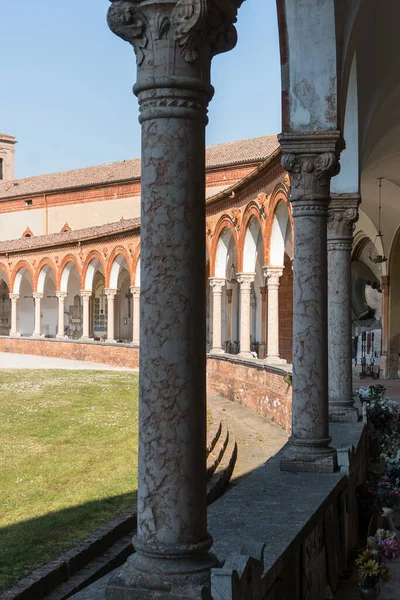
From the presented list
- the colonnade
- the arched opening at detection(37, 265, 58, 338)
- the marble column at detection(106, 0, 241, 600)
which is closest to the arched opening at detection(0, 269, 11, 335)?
the arched opening at detection(37, 265, 58, 338)

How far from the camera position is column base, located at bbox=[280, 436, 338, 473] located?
557cm

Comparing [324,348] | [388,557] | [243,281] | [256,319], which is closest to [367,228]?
[243,281]

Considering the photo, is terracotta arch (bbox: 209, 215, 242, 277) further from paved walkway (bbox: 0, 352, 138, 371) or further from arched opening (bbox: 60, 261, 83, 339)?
arched opening (bbox: 60, 261, 83, 339)

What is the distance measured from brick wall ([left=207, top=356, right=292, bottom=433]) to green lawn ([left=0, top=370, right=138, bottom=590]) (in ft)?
7.01

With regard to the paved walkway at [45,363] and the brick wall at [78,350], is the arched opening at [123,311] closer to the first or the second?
the brick wall at [78,350]

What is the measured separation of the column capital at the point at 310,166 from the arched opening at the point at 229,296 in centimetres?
1517

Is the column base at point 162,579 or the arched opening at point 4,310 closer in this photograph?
the column base at point 162,579

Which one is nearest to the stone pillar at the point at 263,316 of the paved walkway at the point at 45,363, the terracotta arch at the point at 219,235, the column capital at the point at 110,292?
the terracotta arch at the point at 219,235

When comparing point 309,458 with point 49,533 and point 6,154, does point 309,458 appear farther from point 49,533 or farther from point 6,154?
point 6,154

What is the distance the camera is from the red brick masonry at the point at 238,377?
45.1 feet

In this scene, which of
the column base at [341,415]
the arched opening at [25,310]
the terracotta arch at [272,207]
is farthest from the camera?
the arched opening at [25,310]

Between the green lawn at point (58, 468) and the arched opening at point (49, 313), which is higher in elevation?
the arched opening at point (49, 313)

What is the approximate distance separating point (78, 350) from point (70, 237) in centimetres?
572

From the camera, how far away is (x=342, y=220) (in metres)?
8.34
